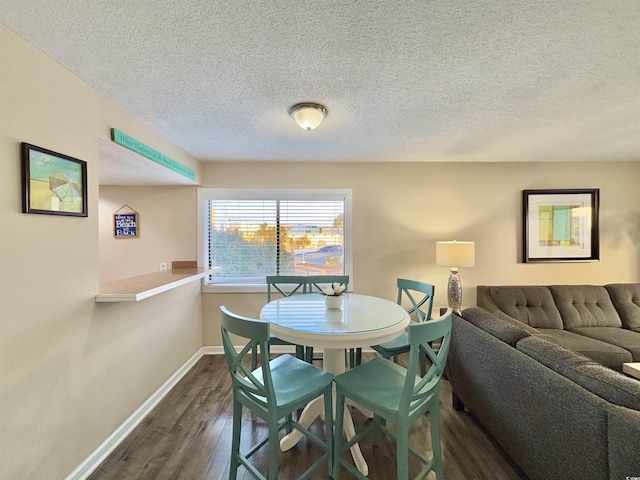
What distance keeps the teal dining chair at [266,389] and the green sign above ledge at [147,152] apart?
1.40 metres

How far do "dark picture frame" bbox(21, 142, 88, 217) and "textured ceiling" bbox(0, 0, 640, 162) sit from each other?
1.67 ft

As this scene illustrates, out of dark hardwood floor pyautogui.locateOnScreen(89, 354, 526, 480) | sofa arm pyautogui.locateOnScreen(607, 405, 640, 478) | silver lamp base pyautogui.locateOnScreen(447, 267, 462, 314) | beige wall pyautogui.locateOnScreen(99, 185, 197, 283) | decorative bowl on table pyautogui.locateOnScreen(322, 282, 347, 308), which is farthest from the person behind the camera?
beige wall pyautogui.locateOnScreen(99, 185, 197, 283)

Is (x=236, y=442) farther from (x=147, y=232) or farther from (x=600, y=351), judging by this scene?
(x=600, y=351)

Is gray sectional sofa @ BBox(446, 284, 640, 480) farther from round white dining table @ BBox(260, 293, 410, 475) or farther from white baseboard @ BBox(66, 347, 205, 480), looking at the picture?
white baseboard @ BBox(66, 347, 205, 480)

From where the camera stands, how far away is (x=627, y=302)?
297 centimetres

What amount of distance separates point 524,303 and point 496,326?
1.53m

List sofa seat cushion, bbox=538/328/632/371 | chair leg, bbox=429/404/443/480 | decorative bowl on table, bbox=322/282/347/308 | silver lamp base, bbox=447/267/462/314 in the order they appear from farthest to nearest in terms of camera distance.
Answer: silver lamp base, bbox=447/267/462/314 < sofa seat cushion, bbox=538/328/632/371 < decorative bowl on table, bbox=322/282/347/308 < chair leg, bbox=429/404/443/480

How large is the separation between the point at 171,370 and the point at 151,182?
200 centimetres

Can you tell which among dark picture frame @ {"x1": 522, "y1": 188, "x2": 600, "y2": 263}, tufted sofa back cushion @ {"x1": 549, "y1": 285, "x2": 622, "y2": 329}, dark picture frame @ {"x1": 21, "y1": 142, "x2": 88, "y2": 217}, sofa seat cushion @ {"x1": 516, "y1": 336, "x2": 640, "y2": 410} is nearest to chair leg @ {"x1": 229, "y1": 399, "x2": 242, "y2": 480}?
dark picture frame @ {"x1": 21, "y1": 142, "x2": 88, "y2": 217}

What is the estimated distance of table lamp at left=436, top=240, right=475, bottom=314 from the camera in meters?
2.88

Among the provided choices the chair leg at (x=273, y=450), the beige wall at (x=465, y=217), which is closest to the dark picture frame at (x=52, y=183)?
the chair leg at (x=273, y=450)

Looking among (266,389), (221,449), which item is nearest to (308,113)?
(266,389)

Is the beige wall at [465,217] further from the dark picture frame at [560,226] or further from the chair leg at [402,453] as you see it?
the chair leg at [402,453]

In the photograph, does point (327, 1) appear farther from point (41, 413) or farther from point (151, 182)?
point (151, 182)
